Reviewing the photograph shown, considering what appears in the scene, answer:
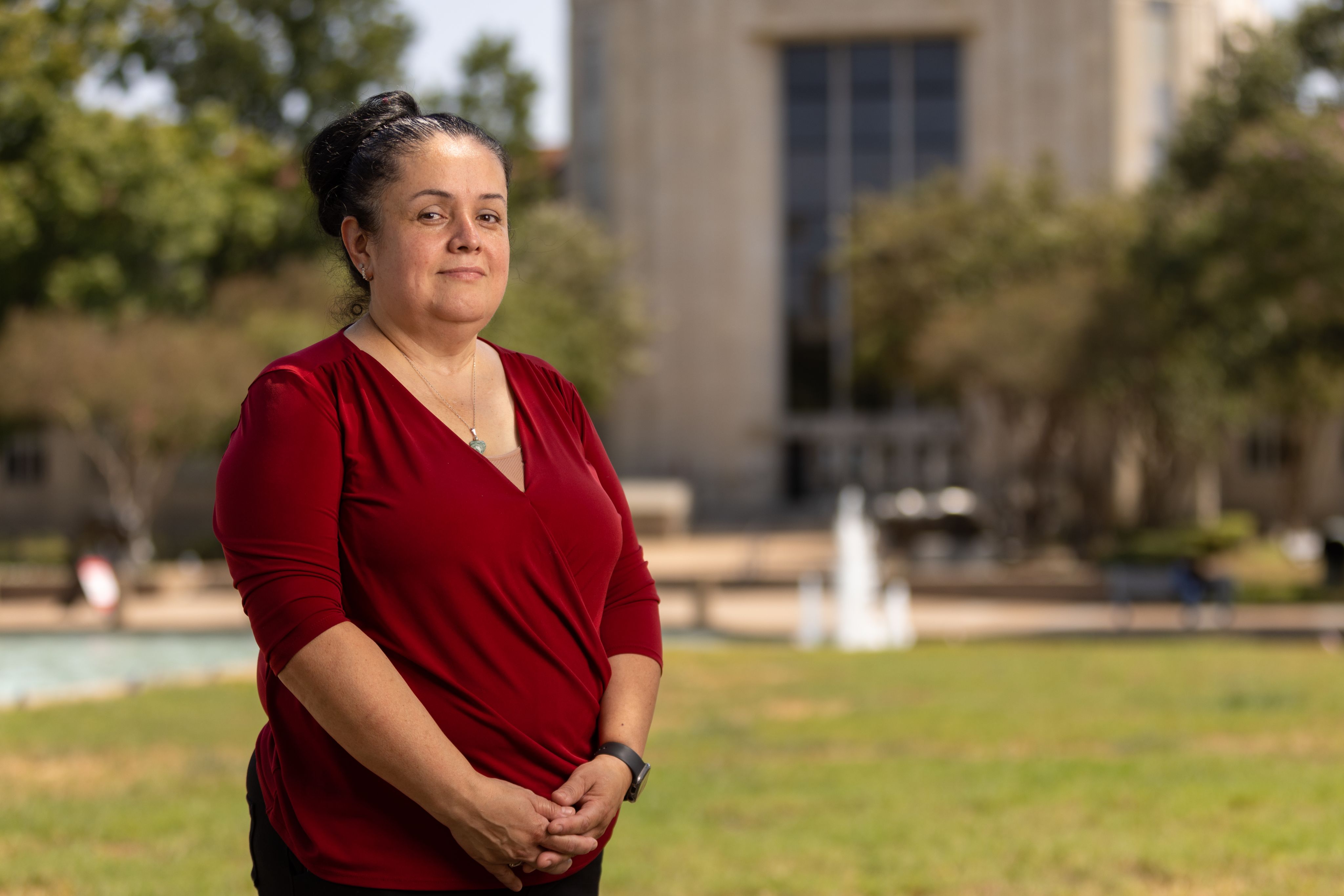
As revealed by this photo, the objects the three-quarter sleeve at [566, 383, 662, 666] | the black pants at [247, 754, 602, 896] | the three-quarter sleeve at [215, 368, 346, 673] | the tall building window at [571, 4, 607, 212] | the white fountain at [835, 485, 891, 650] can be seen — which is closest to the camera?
the three-quarter sleeve at [215, 368, 346, 673]

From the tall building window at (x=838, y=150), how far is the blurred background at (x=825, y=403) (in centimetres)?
14

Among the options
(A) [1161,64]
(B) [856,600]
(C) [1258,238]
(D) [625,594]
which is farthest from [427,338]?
(A) [1161,64]

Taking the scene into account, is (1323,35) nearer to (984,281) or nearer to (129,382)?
(984,281)

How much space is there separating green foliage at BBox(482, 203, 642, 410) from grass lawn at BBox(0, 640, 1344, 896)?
25811 millimetres

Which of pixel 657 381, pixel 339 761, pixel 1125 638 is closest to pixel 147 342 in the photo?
pixel 1125 638

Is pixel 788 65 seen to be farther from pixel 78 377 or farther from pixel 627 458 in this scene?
pixel 78 377

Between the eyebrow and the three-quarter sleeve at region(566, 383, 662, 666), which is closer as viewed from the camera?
the eyebrow

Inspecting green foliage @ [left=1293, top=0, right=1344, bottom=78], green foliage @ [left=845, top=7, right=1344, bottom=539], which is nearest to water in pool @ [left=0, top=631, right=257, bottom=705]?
green foliage @ [left=845, top=7, right=1344, bottom=539]

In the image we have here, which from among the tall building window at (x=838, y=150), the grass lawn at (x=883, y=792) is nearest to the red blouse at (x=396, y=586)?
the grass lawn at (x=883, y=792)

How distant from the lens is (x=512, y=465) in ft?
8.27

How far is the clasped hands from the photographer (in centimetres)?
233

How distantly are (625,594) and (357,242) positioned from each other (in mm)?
778

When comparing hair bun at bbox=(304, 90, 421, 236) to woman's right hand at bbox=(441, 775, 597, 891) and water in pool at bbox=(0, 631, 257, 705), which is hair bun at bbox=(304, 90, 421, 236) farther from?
water in pool at bbox=(0, 631, 257, 705)

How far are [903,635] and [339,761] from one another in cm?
1957
